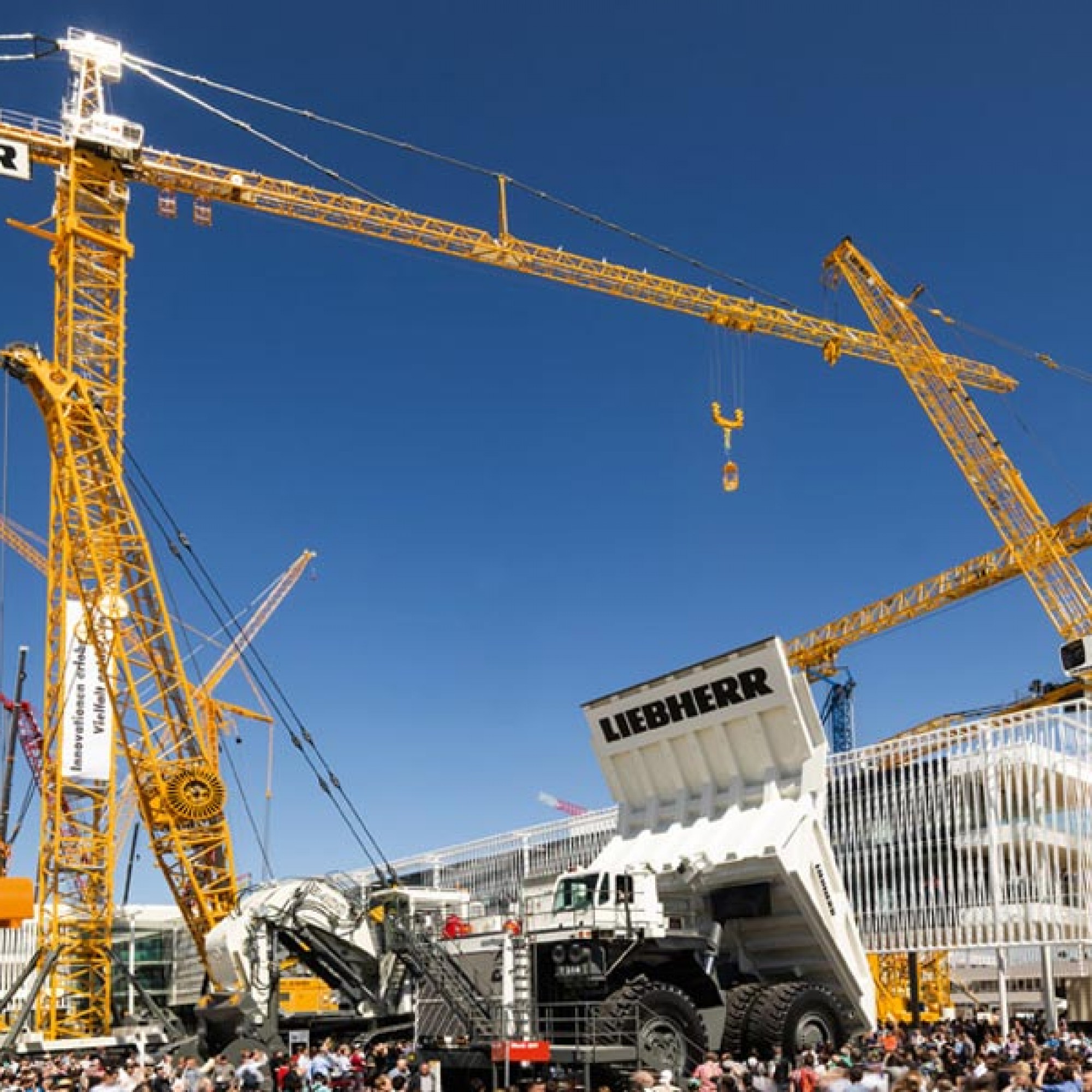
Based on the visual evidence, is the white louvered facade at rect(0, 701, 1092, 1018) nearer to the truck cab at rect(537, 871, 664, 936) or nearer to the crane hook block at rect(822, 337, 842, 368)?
the truck cab at rect(537, 871, 664, 936)

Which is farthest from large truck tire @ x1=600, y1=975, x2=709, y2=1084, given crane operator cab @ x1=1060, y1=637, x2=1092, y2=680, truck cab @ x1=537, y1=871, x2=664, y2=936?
crane operator cab @ x1=1060, y1=637, x2=1092, y2=680

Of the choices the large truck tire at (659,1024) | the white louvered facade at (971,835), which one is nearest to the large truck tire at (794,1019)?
the large truck tire at (659,1024)

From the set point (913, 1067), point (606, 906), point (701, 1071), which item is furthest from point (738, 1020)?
point (913, 1067)

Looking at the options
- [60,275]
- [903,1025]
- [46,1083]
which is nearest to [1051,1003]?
[903,1025]

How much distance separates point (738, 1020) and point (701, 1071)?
3082 mm

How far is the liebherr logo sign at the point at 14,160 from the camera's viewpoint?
1521 inches

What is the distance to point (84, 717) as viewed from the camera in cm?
4156

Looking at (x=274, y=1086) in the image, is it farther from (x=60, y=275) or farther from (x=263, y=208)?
(x=263, y=208)

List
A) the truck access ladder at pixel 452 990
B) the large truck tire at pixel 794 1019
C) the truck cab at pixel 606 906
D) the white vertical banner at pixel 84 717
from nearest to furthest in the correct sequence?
the truck access ladder at pixel 452 990
the truck cab at pixel 606 906
the large truck tire at pixel 794 1019
the white vertical banner at pixel 84 717

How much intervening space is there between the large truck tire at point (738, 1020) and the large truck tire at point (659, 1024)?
0.83 meters

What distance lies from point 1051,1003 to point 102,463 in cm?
2786

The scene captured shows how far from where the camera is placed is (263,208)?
4828cm

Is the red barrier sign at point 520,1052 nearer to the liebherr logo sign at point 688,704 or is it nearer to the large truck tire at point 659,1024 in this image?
the large truck tire at point 659,1024

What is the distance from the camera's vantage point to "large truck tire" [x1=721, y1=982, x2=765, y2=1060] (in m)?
19.8
